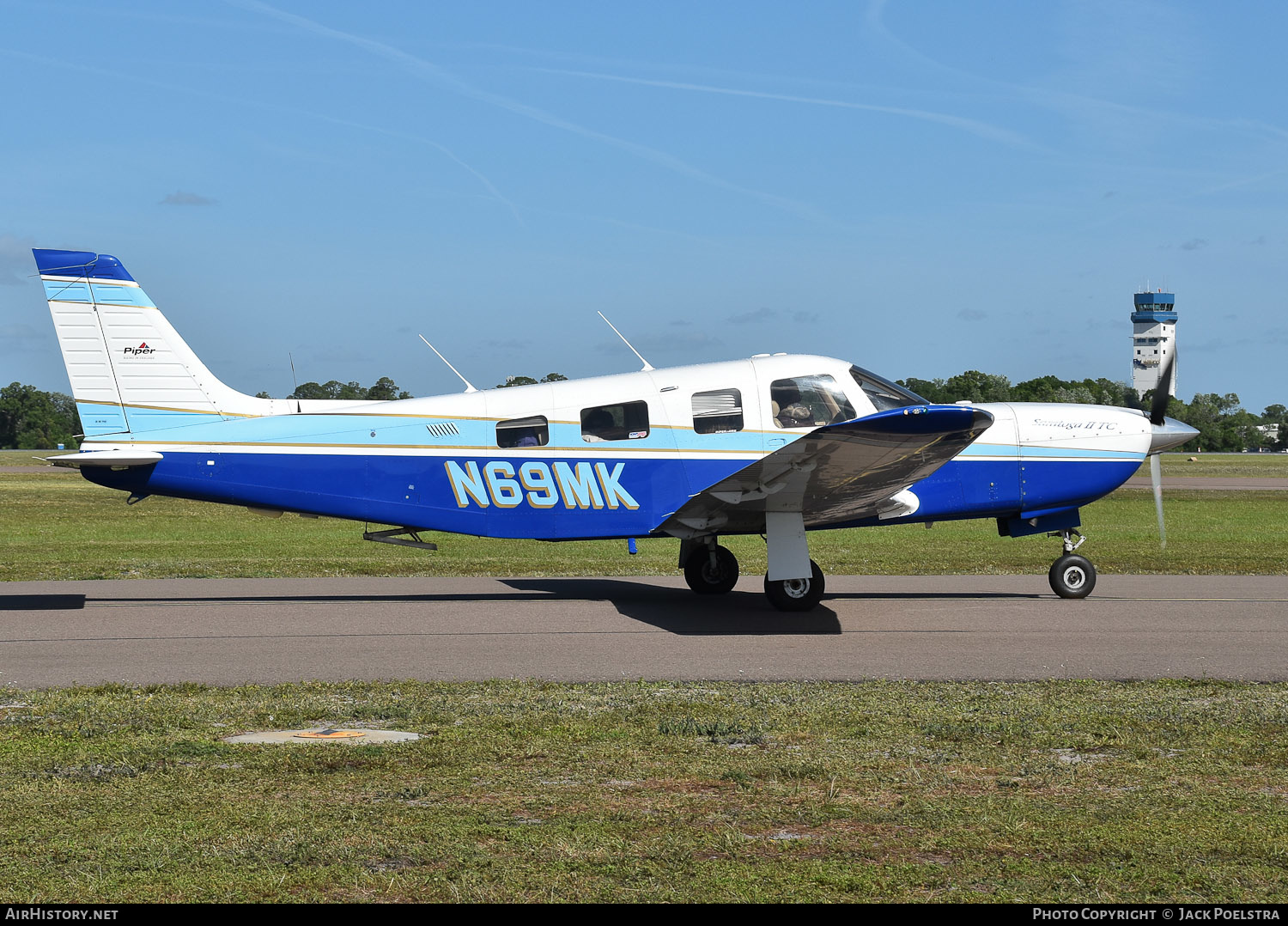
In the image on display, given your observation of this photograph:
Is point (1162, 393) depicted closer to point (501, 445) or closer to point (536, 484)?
point (536, 484)

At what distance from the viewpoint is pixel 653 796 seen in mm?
5496

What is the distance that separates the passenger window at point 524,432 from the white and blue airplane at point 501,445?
0.06 feet

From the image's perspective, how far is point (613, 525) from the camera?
1234 centimetres

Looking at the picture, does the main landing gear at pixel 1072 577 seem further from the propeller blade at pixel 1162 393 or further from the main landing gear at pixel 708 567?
the main landing gear at pixel 708 567

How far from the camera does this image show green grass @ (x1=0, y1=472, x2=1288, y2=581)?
17.2m

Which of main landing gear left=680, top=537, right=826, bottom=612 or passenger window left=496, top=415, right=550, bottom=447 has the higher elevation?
passenger window left=496, top=415, right=550, bottom=447

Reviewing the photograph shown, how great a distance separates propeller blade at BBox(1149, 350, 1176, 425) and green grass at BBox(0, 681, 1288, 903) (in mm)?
6048

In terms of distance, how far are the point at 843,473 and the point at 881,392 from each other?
1.69 metres

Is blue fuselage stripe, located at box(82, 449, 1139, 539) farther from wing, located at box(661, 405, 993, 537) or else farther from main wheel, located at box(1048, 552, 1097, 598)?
main wheel, located at box(1048, 552, 1097, 598)

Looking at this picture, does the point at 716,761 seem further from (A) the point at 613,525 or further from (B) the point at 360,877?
(A) the point at 613,525

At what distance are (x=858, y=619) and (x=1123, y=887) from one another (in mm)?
7607

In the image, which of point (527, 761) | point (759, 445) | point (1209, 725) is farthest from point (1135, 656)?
point (527, 761)

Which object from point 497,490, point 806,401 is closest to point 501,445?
point 497,490

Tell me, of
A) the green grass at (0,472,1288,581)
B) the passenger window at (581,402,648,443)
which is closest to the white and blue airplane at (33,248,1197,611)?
the passenger window at (581,402,648,443)
